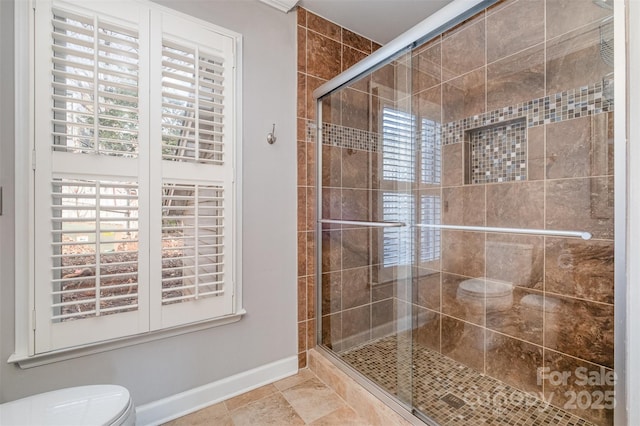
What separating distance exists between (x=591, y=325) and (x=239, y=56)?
227cm

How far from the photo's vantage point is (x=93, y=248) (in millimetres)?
1293

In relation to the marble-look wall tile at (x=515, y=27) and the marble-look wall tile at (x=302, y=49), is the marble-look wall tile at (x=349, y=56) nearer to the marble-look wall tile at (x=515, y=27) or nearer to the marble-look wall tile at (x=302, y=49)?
the marble-look wall tile at (x=302, y=49)

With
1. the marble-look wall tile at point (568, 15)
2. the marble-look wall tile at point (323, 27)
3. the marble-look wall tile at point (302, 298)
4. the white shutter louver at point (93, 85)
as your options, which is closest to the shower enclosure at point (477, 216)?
the marble-look wall tile at point (568, 15)

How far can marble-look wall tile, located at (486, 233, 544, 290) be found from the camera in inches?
63.6

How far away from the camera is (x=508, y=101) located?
1718 millimetres

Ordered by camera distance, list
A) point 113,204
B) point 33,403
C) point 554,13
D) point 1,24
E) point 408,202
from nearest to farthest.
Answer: point 33,403 < point 1,24 < point 113,204 < point 554,13 < point 408,202

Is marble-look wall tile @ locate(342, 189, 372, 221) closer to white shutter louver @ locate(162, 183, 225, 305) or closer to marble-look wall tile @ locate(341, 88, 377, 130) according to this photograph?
marble-look wall tile @ locate(341, 88, 377, 130)

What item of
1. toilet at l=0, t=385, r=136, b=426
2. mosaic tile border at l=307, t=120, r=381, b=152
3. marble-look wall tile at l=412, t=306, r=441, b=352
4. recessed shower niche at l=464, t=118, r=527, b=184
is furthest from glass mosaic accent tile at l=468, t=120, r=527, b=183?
toilet at l=0, t=385, r=136, b=426

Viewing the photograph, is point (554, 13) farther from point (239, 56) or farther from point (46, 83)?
point (46, 83)

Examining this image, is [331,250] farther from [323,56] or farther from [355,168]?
[323,56]

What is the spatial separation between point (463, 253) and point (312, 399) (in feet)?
4.22

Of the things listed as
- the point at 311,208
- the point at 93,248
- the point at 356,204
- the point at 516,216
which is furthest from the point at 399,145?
the point at 93,248

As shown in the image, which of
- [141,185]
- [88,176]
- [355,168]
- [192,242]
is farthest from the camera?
[355,168]

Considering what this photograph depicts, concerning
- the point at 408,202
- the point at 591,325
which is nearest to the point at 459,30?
the point at 408,202
